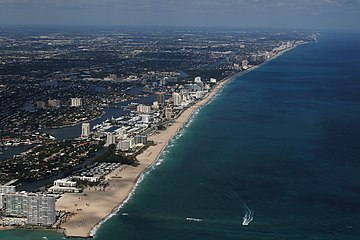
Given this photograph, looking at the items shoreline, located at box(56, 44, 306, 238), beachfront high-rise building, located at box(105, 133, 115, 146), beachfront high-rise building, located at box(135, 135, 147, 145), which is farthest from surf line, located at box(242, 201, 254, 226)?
beachfront high-rise building, located at box(105, 133, 115, 146)

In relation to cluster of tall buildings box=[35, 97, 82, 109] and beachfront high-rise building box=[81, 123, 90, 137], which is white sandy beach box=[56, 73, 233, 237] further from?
cluster of tall buildings box=[35, 97, 82, 109]

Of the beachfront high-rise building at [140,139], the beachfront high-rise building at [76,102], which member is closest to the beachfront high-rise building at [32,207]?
the beachfront high-rise building at [140,139]

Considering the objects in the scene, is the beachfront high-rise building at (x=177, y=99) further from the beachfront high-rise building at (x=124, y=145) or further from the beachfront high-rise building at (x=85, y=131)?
the beachfront high-rise building at (x=124, y=145)

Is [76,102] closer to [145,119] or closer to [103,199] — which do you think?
[145,119]

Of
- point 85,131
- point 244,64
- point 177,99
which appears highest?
point 244,64

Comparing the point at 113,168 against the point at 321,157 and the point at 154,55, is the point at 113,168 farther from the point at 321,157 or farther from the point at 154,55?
the point at 154,55

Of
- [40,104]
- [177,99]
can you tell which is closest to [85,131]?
[40,104]

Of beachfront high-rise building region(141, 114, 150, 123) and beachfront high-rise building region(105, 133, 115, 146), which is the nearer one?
beachfront high-rise building region(105, 133, 115, 146)

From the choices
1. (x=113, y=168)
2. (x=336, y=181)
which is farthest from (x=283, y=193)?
(x=113, y=168)
